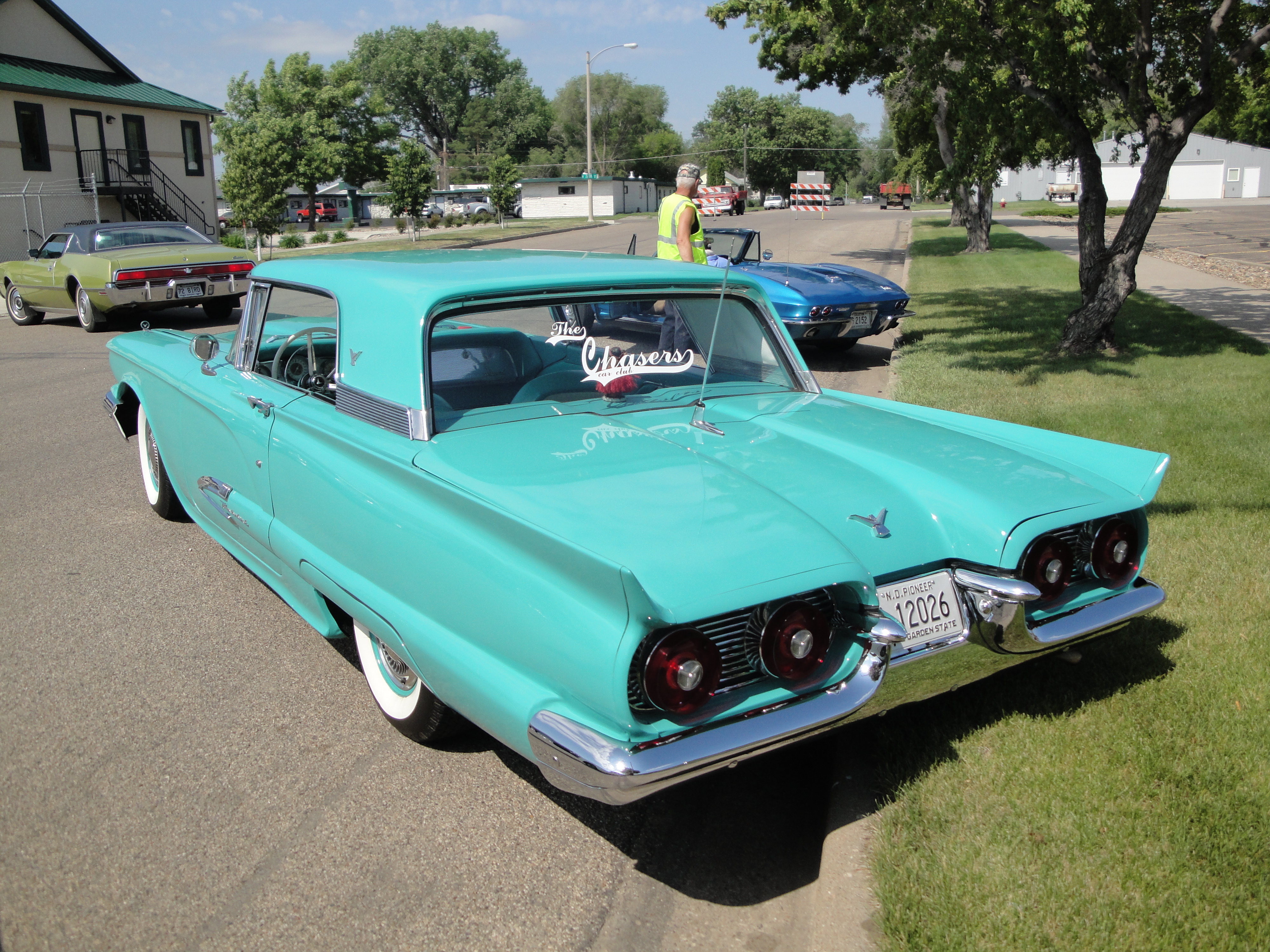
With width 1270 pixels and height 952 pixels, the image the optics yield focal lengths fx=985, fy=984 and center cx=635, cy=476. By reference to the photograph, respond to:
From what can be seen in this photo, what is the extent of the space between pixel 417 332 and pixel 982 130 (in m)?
7.97

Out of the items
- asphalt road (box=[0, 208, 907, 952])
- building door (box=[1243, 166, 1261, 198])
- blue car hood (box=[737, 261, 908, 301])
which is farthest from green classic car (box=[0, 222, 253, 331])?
building door (box=[1243, 166, 1261, 198])

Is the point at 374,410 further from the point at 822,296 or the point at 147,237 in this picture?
the point at 147,237

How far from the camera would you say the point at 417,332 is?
3.14 metres

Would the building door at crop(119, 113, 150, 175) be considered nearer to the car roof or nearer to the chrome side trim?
the car roof

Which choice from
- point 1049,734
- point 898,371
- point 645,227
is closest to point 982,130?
point 898,371

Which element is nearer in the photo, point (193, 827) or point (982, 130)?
point (193, 827)

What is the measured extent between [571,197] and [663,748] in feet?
231

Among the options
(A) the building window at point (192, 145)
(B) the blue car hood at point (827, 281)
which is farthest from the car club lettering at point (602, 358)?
(A) the building window at point (192, 145)

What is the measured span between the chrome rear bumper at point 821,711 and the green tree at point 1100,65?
22.4ft

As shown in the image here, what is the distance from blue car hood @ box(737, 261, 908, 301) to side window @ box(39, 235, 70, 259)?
10.0 metres

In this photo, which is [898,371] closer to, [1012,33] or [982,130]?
[982,130]

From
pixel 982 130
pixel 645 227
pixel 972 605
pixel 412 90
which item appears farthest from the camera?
pixel 412 90

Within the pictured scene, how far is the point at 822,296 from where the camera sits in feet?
30.1

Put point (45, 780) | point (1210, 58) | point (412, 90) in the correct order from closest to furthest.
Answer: point (45, 780) < point (1210, 58) < point (412, 90)
